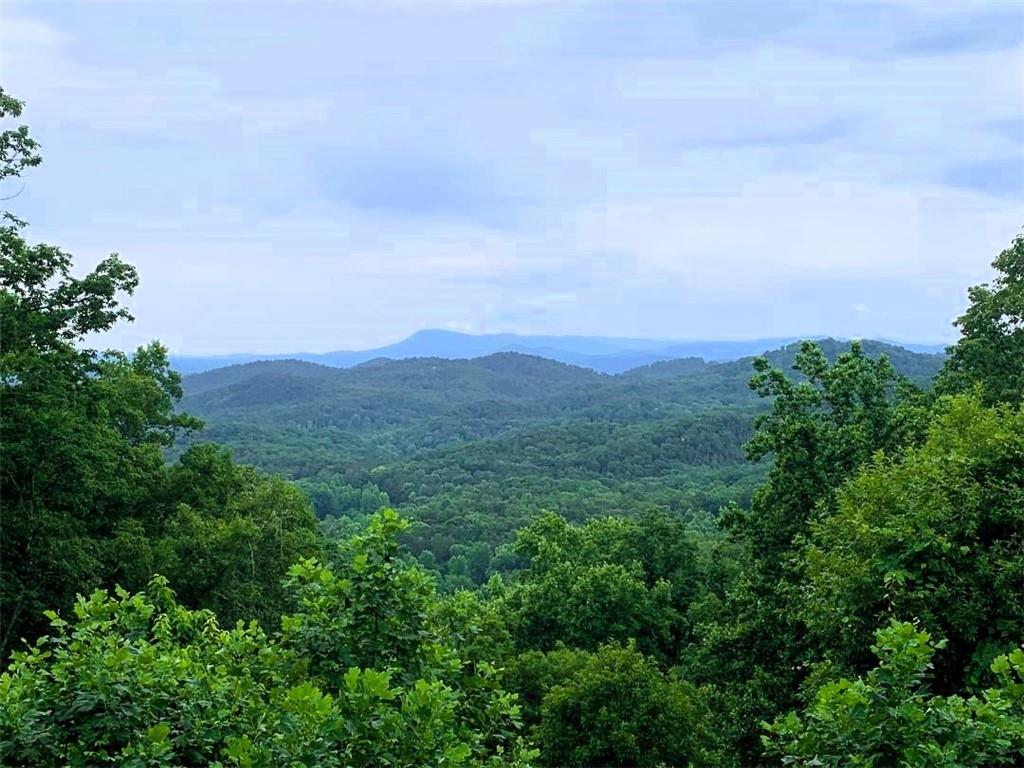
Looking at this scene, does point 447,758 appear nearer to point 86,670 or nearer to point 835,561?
point 86,670

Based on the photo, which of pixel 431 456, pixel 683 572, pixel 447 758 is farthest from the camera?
pixel 431 456

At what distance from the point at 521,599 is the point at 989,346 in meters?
17.6

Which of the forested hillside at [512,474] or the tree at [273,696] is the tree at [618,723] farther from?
the forested hillside at [512,474]

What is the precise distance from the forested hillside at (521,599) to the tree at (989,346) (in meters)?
0.07

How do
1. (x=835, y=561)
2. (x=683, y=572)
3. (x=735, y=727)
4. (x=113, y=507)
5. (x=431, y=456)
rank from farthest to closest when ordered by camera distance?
(x=431, y=456)
(x=683, y=572)
(x=113, y=507)
(x=735, y=727)
(x=835, y=561)

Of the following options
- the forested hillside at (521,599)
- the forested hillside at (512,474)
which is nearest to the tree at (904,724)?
the forested hillside at (521,599)

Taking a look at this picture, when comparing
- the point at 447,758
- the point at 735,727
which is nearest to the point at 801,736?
the point at 447,758

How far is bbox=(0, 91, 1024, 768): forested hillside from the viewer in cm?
492

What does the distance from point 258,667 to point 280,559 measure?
18.4m

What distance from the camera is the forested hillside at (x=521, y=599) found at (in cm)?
492

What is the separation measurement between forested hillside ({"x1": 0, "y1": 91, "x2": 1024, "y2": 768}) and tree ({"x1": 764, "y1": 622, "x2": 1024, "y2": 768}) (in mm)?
17

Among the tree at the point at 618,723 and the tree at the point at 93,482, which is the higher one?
the tree at the point at 93,482

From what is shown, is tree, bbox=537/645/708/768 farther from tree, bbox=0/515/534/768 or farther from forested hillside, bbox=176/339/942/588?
forested hillside, bbox=176/339/942/588

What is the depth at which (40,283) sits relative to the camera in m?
18.6
